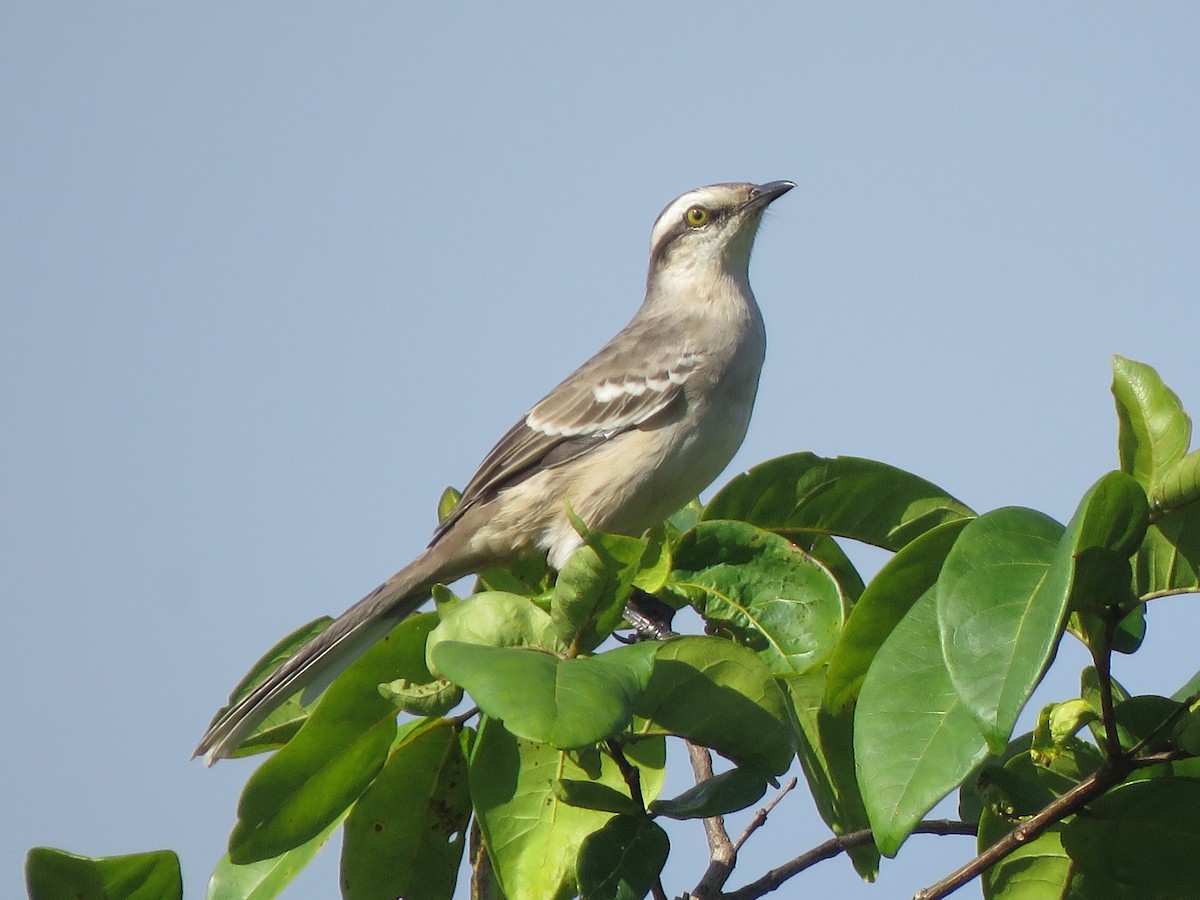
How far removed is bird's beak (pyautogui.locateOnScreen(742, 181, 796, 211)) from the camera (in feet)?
25.2

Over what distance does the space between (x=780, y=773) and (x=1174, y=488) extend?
3.56ft

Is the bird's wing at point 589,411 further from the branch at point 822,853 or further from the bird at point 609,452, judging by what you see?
the branch at point 822,853

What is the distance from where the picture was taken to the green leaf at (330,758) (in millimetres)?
3002

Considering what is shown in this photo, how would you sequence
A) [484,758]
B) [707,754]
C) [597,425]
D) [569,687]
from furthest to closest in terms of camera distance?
[597,425]
[707,754]
[484,758]
[569,687]

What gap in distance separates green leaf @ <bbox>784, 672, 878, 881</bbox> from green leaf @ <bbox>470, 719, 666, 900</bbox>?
0.51m

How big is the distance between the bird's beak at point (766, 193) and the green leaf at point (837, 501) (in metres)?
3.98

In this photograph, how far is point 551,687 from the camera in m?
2.44

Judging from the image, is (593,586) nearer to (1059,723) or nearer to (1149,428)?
(1059,723)

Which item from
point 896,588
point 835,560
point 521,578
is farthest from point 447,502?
point 896,588

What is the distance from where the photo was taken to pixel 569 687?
245 cm

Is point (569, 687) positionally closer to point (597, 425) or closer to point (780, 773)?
point (780, 773)

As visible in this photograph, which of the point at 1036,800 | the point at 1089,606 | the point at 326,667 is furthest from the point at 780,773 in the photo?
the point at 326,667

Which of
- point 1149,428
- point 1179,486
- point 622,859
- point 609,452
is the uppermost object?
point 609,452

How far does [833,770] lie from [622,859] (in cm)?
61
